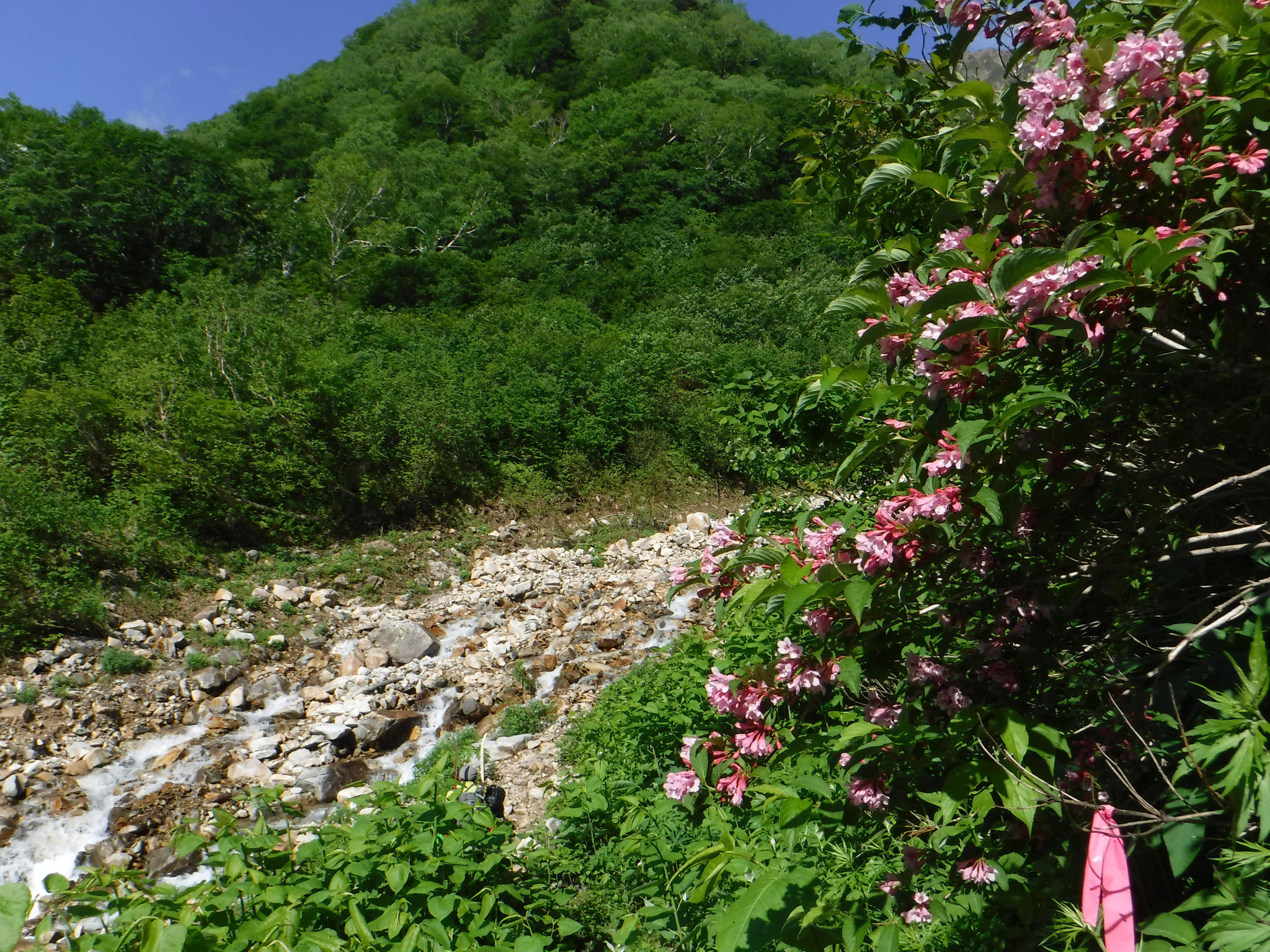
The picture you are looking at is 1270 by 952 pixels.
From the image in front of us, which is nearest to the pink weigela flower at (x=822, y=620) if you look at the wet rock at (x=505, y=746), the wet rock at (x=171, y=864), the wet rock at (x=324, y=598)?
the wet rock at (x=505, y=746)

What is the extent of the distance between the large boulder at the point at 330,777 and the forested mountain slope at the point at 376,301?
3183 millimetres

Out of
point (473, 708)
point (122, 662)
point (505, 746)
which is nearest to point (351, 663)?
point (473, 708)

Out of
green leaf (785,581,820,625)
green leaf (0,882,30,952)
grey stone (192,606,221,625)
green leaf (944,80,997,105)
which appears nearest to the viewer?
green leaf (0,882,30,952)

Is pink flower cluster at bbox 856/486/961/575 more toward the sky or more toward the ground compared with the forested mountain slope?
more toward the ground

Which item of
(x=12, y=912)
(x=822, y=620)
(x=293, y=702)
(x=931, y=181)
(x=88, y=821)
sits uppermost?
(x=931, y=181)

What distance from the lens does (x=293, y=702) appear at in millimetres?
6312

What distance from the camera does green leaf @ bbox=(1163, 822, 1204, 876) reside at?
39.9 inches

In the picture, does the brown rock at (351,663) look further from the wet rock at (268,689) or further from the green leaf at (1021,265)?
the green leaf at (1021,265)

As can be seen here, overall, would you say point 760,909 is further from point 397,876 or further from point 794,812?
point 397,876

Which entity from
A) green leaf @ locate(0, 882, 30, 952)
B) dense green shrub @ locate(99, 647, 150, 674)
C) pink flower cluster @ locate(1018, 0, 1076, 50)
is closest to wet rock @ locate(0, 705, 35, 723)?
dense green shrub @ locate(99, 647, 150, 674)

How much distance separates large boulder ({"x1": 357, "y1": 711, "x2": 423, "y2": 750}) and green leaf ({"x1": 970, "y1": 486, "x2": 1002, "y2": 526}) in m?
5.50

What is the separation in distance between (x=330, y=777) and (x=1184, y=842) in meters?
5.31

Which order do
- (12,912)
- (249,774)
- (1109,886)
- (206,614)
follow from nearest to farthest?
(12,912) < (1109,886) < (249,774) < (206,614)

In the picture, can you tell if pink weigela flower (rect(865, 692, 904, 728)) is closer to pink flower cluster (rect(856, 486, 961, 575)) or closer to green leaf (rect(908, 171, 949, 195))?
pink flower cluster (rect(856, 486, 961, 575))
